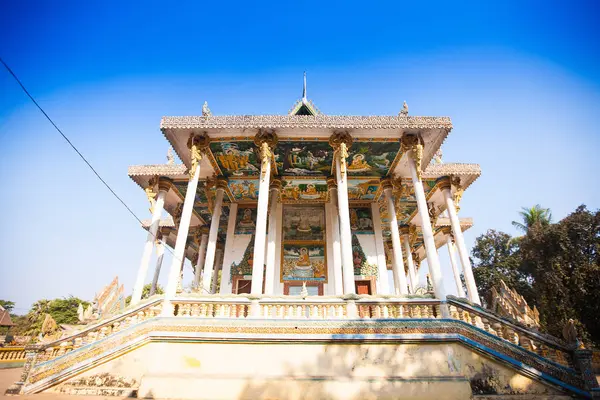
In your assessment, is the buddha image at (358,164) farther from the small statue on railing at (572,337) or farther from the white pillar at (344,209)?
the small statue on railing at (572,337)

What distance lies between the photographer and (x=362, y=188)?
14.5 meters

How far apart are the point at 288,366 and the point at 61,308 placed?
51.2 meters

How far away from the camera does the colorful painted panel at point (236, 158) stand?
1139 centimetres

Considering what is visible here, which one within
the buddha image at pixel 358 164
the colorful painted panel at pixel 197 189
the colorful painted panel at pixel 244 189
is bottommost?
the buddha image at pixel 358 164

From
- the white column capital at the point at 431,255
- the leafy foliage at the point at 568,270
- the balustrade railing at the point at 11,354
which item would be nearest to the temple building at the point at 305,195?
the white column capital at the point at 431,255

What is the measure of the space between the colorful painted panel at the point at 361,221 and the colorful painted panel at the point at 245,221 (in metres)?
5.15

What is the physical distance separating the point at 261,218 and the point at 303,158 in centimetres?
383

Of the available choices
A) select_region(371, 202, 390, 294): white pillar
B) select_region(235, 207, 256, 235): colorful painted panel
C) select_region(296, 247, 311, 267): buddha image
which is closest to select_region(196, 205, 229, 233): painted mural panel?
select_region(235, 207, 256, 235): colorful painted panel

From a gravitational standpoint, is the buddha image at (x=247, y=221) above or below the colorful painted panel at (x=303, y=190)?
below

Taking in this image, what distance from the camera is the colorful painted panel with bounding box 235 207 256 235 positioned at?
15.4 metres

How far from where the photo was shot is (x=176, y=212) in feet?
51.8

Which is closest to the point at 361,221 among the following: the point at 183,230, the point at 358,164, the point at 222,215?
the point at 358,164

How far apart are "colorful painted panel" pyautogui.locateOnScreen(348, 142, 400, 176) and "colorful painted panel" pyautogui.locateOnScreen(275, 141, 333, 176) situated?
968 mm

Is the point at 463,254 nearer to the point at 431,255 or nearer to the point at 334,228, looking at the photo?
the point at 431,255
